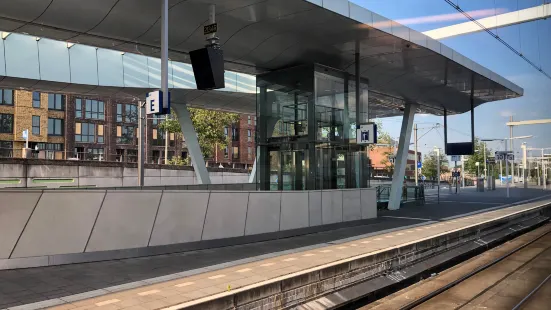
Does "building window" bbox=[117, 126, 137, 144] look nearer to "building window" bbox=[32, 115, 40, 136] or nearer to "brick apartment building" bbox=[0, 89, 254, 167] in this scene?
"brick apartment building" bbox=[0, 89, 254, 167]

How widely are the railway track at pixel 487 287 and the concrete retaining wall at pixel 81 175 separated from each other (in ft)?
77.8

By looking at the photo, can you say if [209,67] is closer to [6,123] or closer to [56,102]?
[6,123]

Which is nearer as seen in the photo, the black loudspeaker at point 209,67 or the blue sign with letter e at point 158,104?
the blue sign with letter e at point 158,104

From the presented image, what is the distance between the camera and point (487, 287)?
873cm

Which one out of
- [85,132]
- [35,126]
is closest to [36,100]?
[35,126]

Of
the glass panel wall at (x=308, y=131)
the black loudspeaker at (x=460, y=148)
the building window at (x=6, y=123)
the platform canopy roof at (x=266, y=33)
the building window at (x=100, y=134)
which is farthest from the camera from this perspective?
the building window at (x=100, y=134)

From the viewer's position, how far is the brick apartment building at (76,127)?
163ft

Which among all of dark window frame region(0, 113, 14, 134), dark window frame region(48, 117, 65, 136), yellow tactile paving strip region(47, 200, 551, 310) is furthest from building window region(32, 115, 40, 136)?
yellow tactile paving strip region(47, 200, 551, 310)

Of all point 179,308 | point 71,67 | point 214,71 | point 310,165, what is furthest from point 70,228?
point 71,67

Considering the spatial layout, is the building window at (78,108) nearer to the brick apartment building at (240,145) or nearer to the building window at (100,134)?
the building window at (100,134)

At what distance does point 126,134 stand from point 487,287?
61464 millimetres

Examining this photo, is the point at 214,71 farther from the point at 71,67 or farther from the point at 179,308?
the point at 71,67

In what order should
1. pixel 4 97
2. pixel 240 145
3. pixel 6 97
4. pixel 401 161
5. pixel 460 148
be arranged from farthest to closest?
pixel 240 145 < pixel 6 97 < pixel 4 97 < pixel 460 148 < pixel 401 161

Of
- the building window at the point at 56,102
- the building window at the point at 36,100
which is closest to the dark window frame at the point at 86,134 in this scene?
the building window at the point at 56,102
